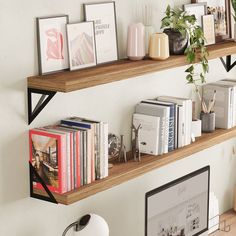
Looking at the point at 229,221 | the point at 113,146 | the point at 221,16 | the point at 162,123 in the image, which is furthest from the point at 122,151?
the point at 229,221

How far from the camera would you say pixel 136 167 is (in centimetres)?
290

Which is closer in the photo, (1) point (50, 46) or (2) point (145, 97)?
(1) point (50, 46)

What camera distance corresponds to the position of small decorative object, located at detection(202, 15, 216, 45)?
3.43 meters

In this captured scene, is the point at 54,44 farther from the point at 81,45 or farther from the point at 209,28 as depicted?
the point at 209,28

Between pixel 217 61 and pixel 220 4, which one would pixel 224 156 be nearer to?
pixel 217 61

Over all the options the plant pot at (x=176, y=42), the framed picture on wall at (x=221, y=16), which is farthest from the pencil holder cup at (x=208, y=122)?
the plant pot at (x=176, y=42)

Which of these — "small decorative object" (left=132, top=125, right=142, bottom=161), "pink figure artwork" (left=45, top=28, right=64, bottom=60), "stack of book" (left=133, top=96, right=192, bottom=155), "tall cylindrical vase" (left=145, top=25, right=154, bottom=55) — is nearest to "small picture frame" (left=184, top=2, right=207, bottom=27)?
"tall cylindrical vase" (left=145, top=25, right=154, bottom=55)

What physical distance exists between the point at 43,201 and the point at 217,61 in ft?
4.93

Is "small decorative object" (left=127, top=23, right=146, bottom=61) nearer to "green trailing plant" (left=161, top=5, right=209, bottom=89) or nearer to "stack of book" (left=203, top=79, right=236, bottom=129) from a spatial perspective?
"green trailing plant" (left=161, top=5, right=209, bottom=89)

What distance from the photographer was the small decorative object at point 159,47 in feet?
9.66

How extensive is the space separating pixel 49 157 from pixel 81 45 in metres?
0.49

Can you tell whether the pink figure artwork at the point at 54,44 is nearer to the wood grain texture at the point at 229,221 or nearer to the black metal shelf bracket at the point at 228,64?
the black metal shelf bracket at the point at 228,64

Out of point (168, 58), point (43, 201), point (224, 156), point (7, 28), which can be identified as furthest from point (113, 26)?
point (224, 156)

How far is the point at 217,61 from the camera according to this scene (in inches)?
148
